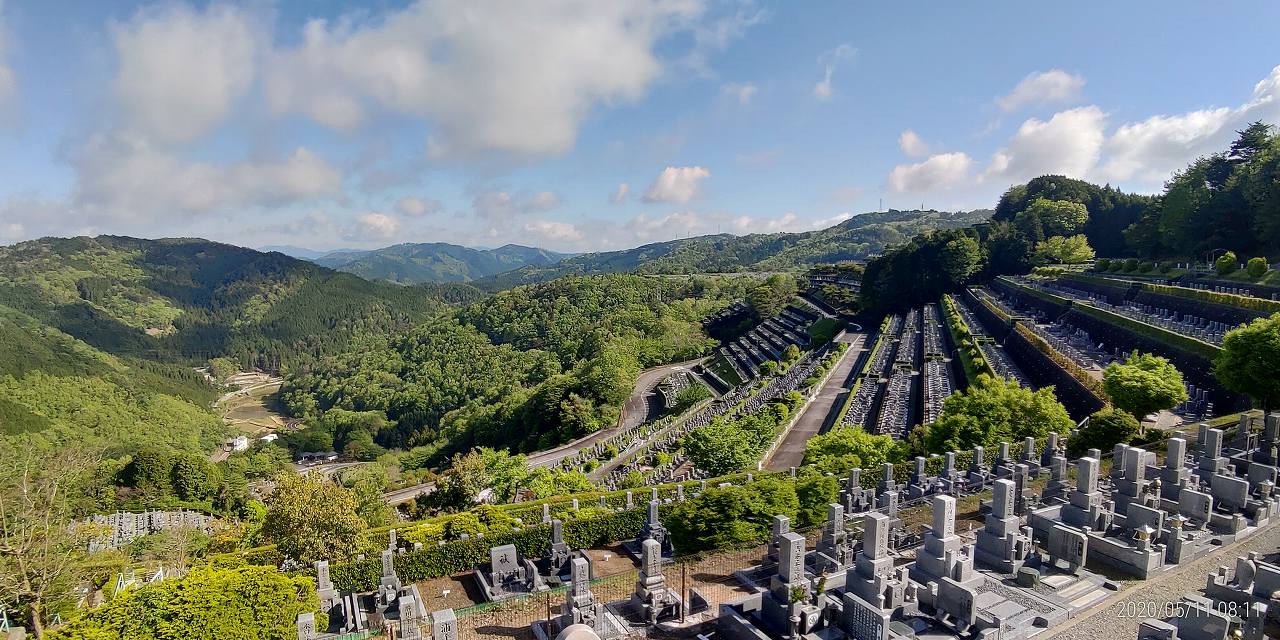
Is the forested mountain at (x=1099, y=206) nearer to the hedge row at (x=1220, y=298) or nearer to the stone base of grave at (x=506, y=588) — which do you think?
the hedge row at (x=1220, y=298)

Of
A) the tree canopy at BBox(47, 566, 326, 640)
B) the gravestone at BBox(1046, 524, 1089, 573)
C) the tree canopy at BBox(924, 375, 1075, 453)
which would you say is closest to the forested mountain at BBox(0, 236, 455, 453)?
the tree canopy at BBox(47, 566, 326, 640)

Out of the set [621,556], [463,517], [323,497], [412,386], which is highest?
[323,497]

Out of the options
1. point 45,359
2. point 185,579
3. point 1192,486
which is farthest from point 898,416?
point 45,359

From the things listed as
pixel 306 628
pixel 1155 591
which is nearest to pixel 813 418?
pixel 1155 591

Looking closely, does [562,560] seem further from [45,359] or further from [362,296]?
[362,296]

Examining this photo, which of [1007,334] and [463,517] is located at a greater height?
[1007,334]

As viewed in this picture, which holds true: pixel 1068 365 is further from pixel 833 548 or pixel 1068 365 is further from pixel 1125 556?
pixel 833 548

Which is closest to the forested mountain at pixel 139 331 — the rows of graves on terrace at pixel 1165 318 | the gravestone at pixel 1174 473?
the gravestone at pixel 1174 473
